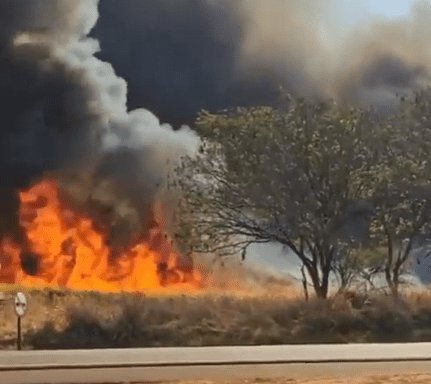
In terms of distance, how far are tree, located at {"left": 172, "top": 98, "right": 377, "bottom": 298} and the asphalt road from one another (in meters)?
1.30

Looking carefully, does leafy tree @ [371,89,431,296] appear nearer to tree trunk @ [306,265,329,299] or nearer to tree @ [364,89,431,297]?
tree @ [364,89,431,297]

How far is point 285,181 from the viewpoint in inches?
387

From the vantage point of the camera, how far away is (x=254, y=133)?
9.80 metres

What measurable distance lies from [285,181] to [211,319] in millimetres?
2019

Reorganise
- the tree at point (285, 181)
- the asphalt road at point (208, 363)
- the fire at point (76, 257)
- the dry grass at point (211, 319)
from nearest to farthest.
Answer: the asphalt road at point (208, 363) → the dry grass at point (211, 319) → the fire at point (76, 257) → the tree at point (285, 181)

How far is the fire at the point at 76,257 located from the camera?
368 inches

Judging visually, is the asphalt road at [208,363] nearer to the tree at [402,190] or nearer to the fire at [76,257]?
the fire at [76,257]

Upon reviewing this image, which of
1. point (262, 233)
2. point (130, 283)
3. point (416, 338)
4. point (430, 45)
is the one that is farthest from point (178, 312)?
point (430, 45)

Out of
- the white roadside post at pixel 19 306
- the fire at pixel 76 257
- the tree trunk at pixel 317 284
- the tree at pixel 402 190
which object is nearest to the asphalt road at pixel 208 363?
the white roadside post at pixel 19 306

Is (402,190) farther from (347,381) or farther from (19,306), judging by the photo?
(19,306)

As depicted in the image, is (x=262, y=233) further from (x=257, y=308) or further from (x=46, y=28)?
(x=46, y=28)

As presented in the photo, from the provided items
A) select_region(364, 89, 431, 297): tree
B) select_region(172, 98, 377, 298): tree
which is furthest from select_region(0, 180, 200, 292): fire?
select_region(364, 89, 431, 297): tree

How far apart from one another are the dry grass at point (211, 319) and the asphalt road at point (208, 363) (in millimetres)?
383

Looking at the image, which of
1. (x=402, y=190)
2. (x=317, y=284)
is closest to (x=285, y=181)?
(x=317, y=284)
